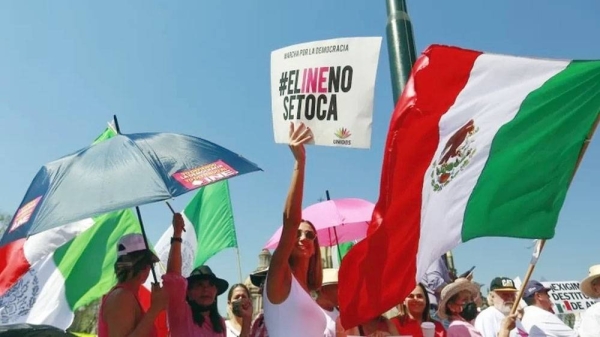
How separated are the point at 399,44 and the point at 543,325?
6.27 meters

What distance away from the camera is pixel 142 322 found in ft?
9.55

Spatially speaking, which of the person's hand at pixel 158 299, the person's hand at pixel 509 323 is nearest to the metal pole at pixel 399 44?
the person's hand at pixel 509 323

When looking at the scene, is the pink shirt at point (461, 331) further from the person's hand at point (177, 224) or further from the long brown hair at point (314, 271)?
the person's hand at point (177, 224)

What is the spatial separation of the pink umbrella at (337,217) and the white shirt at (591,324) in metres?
2.36

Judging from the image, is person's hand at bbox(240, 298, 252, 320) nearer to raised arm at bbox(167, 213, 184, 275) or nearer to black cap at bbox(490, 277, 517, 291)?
raised arm at bbox(167, 213, 184, 275)

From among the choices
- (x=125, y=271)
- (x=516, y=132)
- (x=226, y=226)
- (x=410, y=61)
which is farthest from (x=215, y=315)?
(x=410, y=61)

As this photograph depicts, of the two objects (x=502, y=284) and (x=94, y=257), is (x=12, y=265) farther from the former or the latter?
(x=502, y=284)

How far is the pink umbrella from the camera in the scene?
Answer: 579 cm

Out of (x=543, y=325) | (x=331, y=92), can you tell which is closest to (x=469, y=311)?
(x=543, y=325)

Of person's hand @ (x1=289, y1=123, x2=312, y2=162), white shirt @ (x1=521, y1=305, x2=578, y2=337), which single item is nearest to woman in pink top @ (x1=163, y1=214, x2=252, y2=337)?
person's hand @ (x1=289, y1=123, x2=312, y2=162)

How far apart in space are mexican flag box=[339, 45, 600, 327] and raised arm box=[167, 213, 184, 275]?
1465 millimetres

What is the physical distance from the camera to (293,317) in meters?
2.53

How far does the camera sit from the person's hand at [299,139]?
2814 millimetres

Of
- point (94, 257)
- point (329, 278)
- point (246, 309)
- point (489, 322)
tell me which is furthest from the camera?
point (94, 257)
